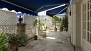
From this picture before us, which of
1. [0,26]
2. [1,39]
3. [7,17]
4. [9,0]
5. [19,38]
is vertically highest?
[9,0]

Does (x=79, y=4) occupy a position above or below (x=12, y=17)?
above

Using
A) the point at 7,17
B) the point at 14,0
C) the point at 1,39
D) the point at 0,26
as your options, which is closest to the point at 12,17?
the point at 7,17

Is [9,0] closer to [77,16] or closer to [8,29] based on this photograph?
[8,29]

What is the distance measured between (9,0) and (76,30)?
371 cm

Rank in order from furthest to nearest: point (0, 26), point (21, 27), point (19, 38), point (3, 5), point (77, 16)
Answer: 1. point (21, 27)
2. point (77, 16)
3. point (19, 38)
4. point (0, 26)
5. point (3, 5)

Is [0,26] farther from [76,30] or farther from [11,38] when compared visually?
[76,30]

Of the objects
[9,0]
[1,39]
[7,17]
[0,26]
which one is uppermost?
[9,0]

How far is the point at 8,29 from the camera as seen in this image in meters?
5.18

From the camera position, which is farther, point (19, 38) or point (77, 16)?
point (77, 16)

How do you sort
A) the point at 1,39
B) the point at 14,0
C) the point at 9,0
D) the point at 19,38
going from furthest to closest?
1. the point at 19,38
2. the point at 14,0
3. the point at 9,0
4. the point at 1,39

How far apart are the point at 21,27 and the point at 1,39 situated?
3.98 m

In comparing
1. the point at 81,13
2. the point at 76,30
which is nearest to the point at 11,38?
the point at 76,30

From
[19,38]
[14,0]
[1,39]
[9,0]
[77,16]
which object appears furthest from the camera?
[77,16]

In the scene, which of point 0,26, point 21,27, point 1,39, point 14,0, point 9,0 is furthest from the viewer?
point 21,27
